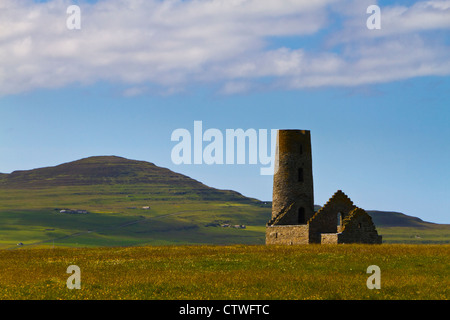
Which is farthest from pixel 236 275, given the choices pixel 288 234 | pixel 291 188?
pixel 291 188

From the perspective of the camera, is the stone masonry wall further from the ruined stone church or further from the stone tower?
the stone tower

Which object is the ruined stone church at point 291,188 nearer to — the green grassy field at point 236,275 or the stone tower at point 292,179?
the stone tower at point 292,179

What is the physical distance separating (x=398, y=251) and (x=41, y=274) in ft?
68.9

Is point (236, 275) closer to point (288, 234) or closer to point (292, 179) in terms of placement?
point (288, 234)

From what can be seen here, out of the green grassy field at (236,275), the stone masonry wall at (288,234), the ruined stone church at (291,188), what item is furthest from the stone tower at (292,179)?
the green grassy field at (236,275)

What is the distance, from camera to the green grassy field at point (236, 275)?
83.2ft

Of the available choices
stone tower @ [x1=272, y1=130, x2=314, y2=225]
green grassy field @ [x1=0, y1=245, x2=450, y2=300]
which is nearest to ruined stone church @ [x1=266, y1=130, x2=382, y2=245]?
stone tower @ [x1=272, y1=130, x2=314, y2=225]

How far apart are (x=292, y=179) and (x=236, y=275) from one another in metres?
32.2

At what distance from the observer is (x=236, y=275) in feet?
101

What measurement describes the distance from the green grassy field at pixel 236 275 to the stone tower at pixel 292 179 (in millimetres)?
18236

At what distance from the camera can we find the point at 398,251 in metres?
40.9

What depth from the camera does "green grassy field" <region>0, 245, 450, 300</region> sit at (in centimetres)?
2536
